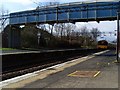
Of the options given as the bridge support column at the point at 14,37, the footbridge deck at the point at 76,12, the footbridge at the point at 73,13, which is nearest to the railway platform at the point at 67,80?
the footbridge at the point at 73,13

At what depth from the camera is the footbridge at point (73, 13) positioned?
54.7m

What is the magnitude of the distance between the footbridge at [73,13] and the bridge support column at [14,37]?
16.4ft

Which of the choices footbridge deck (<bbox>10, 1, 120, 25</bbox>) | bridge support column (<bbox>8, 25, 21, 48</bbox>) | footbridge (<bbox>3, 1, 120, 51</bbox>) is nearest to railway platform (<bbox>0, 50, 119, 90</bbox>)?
footbridge (<bbox>3, 1, 120, 51</bbox>)

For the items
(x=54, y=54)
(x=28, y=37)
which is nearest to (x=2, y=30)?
(x=28, y=37)

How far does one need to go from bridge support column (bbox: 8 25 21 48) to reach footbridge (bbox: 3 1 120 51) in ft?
16.4

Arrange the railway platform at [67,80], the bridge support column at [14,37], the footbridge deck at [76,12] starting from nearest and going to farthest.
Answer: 1. the railway platform at [67,80]
2. the footbridge deck at [76,12]
3. the bridge support column at [14,37]

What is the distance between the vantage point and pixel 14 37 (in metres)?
72.0

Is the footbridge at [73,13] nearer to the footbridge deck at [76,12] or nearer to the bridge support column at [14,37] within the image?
the footbridge deck at [76,12]

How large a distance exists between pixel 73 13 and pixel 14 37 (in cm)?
1928

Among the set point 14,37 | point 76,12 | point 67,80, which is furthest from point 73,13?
point 67,80

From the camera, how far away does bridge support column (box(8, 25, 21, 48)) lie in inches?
2805

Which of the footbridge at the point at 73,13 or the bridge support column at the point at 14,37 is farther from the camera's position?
the bridge support column at the point at 14,37

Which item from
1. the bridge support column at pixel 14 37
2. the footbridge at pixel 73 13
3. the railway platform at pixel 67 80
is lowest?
the railway platform at pixel 67 80

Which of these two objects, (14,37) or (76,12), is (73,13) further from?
(14,37)
